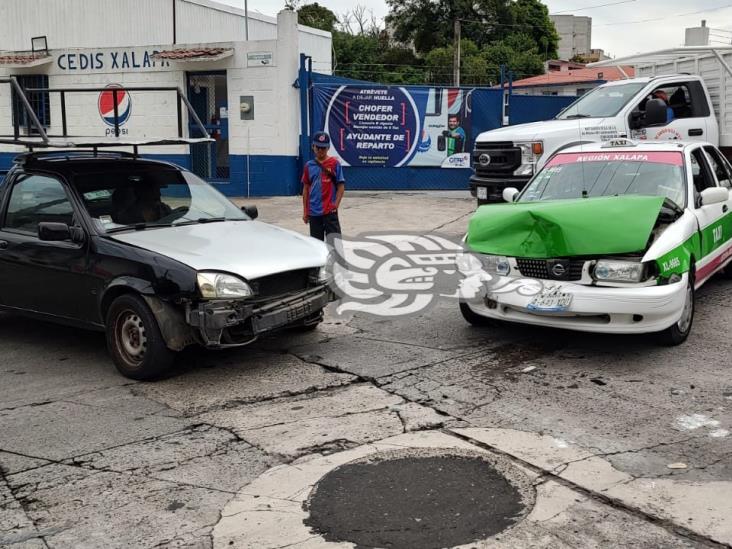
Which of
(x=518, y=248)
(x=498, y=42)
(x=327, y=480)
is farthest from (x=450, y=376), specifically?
(x=498, y=42)

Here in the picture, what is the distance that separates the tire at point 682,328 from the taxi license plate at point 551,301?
919 millimetres

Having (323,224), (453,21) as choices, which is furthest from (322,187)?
(453,21)

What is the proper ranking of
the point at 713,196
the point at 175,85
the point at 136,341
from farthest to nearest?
the point at 175,85, the point at 713,196, the point at 136,341

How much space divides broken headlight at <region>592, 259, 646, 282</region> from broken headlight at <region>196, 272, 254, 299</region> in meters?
2.68

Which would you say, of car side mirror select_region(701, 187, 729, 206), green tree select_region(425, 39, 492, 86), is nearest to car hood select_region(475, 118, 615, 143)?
car side mirror select_region(701, 187, 729, 206)

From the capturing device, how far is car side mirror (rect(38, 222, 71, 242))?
20.5 ft

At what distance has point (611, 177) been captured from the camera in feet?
24.9

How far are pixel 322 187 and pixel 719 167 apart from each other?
435 centimetres

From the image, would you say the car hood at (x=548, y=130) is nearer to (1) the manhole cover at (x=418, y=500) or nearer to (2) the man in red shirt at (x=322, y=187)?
(2) the man in red shirt at (x=322, y=187)

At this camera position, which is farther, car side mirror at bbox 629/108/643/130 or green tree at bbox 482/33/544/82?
green tree at bbox 482/33/544/82

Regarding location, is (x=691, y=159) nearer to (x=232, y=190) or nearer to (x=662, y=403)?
(x=662, y=403)

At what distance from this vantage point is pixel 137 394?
18.9 feet

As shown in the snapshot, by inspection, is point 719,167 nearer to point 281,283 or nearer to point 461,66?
point 281,283

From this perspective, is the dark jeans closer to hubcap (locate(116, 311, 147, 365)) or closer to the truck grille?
hubcap (locate(116, 311, 147, 365))
